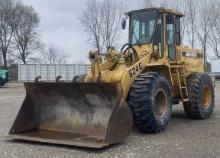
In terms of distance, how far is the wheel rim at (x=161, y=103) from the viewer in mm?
9656

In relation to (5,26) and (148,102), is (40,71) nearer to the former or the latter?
(5,26)

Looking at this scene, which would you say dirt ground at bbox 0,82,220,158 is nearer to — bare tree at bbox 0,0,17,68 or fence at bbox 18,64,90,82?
fence at bbox 18,64,90,82

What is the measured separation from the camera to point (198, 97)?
37.8ft

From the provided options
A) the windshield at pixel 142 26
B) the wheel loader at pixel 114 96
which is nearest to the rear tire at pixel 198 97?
the wheel loader at pixel 114 96

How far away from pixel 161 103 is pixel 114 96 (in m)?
1.65

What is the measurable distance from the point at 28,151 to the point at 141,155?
78.7 inches

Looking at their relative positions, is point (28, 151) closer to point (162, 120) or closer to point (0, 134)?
point (0, 134)

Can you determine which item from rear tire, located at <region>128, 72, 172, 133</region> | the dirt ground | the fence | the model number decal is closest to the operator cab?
the model number decal

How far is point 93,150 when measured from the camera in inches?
314

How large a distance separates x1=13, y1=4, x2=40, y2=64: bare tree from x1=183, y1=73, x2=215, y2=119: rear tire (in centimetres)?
4577

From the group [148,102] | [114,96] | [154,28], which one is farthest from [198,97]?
[114,96]

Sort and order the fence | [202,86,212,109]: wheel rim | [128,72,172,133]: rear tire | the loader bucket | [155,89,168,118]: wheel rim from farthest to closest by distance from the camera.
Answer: the fence → [202,86,212,109]: wheel rim → [155,89,168,118]: wheel rim → [128,72,172,133]: rear tire → the loader bucket

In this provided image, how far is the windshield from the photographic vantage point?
10.8 m

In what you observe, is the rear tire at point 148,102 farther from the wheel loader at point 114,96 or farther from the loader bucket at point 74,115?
the loader bucket at point 74,115
